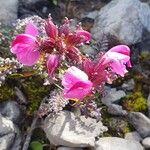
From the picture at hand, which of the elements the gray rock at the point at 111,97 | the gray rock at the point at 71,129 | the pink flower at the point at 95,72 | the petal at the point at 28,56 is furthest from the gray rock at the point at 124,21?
the petal at the point at 28,56

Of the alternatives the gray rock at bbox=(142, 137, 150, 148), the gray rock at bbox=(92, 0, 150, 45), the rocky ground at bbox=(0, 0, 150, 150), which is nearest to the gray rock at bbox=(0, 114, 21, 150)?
the rocky ground at bbox=(0, 0, 150, 150)

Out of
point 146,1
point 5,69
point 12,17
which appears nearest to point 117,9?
point 146,1

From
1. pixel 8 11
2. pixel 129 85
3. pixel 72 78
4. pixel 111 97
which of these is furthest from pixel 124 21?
pixel 72 78

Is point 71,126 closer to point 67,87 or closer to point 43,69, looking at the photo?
point 43,69

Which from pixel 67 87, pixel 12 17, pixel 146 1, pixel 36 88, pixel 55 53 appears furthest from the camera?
pixel 146 1

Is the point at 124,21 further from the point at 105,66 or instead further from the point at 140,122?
the point at 105,66

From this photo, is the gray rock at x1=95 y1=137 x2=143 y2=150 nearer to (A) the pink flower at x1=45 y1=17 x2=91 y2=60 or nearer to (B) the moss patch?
(B) the moss patch

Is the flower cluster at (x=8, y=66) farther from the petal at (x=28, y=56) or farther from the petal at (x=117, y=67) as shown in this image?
the petal at (x=117, y=67)
